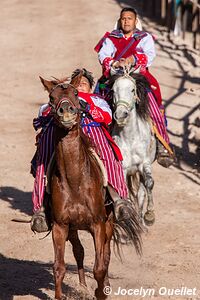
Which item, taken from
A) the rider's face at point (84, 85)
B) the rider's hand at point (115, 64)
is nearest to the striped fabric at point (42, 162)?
the rider's face at point (84, 85)

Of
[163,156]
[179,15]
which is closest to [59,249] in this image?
[163,156]

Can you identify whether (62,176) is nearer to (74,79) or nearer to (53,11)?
(74,79)

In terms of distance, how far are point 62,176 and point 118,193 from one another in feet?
2.77

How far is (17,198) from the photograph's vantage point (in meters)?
13.6

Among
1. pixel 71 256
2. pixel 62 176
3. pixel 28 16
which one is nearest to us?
pixel 62 176

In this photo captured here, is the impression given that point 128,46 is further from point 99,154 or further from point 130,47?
point 99,154

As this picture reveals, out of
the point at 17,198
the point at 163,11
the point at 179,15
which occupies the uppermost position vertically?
the point at 17,198

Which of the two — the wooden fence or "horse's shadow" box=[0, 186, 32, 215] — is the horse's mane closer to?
"horse's shadow" box=[0, 186, 32, 215]

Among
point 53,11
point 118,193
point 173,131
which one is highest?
point 118,193

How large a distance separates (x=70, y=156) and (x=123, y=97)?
281 centimetres

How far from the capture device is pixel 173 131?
57.0 feet

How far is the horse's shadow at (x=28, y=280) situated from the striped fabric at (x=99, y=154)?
1.07m

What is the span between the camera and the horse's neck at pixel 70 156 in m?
7.34

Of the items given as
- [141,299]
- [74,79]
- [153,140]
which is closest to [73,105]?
[74,79]
